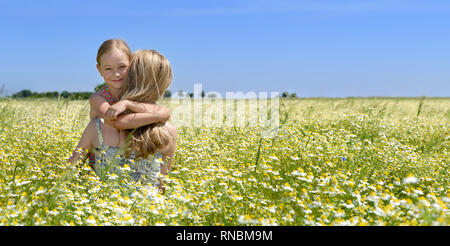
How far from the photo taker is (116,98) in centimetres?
421

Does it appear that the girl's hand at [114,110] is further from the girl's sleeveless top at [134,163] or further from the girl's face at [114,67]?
the girl's face at [114,67]

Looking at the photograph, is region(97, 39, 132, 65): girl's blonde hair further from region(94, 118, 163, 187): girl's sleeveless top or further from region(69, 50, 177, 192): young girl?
region(94, 118, 163, 187): girl's sleeveless top

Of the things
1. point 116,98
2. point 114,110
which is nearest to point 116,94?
point 116,98

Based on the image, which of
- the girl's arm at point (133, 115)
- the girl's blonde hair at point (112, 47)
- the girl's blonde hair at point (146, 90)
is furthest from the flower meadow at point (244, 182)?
the girl's blonde hair at point (112, 47)

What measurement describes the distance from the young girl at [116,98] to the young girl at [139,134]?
10cm

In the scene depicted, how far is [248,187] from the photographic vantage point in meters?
3.62

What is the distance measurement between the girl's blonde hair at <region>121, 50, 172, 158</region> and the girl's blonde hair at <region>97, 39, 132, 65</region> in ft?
0.41

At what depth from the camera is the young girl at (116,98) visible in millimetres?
3855

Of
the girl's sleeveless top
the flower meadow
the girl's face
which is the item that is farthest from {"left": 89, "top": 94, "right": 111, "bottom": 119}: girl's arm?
the flower meadow

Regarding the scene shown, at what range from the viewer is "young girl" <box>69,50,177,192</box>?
3941 millimetres
